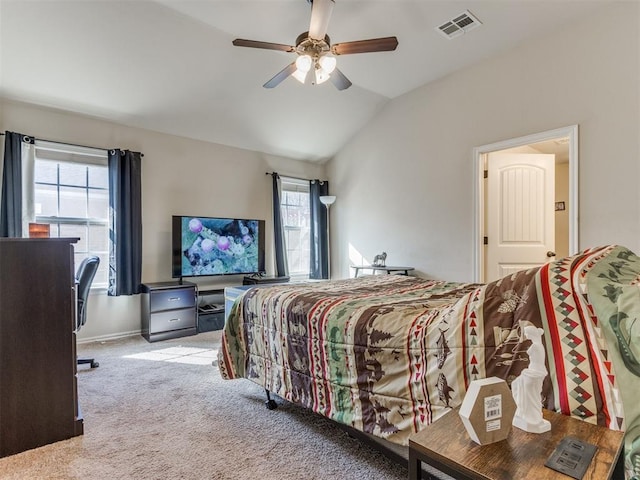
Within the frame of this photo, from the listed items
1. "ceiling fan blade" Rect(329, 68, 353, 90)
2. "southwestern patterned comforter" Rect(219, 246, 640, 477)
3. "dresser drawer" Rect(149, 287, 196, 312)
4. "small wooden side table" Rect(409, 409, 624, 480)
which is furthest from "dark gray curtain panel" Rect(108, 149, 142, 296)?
"small wooden side table" Rect(409, 409, 624, 480)

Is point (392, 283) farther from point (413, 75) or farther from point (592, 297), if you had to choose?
point (413, 75)

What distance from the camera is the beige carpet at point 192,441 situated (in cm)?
161

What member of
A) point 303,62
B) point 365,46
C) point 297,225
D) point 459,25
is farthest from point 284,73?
point 297,225

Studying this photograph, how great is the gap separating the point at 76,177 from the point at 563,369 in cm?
438

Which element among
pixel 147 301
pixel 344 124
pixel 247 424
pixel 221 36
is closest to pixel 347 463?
pixel 247 424

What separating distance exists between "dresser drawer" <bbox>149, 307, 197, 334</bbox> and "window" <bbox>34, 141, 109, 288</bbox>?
0.72m

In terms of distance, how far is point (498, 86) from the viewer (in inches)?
138

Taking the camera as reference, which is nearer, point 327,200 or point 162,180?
point 162,180

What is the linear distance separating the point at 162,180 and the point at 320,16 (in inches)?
112

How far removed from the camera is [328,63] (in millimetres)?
2521

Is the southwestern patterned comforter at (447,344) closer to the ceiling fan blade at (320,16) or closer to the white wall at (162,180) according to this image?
the ceiling fan blade at (320,16)

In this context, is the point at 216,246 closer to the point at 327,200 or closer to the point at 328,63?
the point at 327,200

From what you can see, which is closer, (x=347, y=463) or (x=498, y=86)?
(x=347, y=463)

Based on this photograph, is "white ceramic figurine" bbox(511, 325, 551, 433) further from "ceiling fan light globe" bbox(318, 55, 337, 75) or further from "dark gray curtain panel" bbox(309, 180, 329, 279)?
"dark gray curtain panel" bbox(309, 180, 329, 279)
